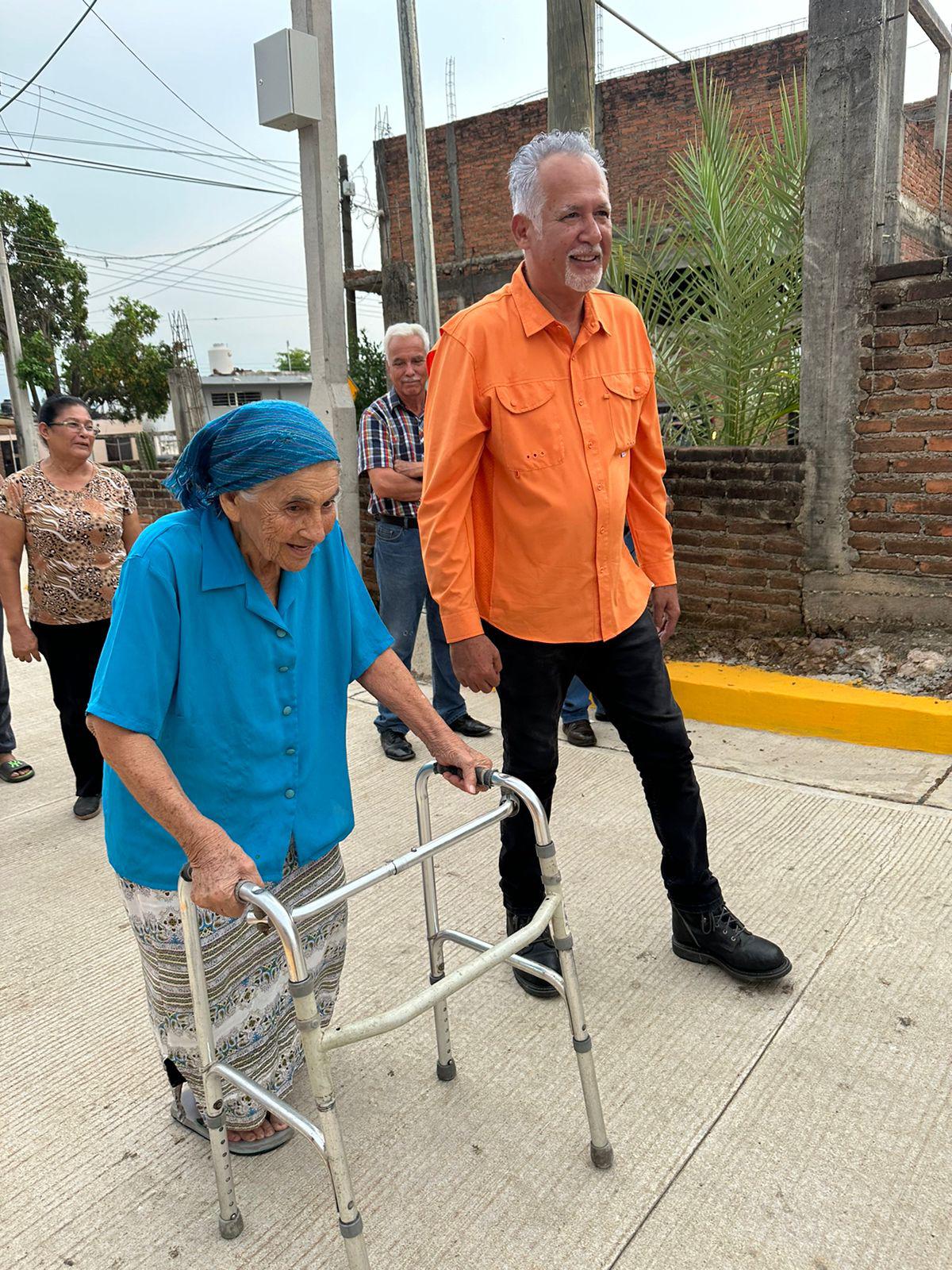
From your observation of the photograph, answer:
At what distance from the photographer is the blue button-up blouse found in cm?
172

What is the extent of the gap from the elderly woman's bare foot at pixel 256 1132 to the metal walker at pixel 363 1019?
0.25 m

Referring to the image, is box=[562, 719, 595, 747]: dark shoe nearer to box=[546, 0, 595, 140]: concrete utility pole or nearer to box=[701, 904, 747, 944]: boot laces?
box=[701, 904, 747, 944]: boot laces

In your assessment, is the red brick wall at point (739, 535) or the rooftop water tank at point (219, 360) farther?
the rooftop water tank at point (219, 360)

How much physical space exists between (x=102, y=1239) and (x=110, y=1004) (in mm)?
867

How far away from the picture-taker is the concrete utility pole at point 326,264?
5.41 m

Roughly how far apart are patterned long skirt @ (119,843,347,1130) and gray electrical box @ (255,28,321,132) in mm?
4613

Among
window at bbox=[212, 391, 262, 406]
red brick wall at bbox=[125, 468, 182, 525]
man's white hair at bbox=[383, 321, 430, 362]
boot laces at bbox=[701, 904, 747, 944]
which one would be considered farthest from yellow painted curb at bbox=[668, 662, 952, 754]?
window at bbox=[212, 391, 262, 406]

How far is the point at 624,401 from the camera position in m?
2.52

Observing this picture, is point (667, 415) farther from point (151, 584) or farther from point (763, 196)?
point (151, 584)

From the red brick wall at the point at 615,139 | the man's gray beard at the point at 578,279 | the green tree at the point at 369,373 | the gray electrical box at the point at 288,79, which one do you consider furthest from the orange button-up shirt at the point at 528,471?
the red brick wall at the point at 615,139

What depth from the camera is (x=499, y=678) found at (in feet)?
8.45

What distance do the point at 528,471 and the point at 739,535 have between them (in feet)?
9.37

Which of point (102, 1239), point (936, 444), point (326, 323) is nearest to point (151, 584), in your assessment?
point (102, 1239)

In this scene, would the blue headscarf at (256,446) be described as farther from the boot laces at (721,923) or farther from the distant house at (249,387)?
the distant house at (249,387)
